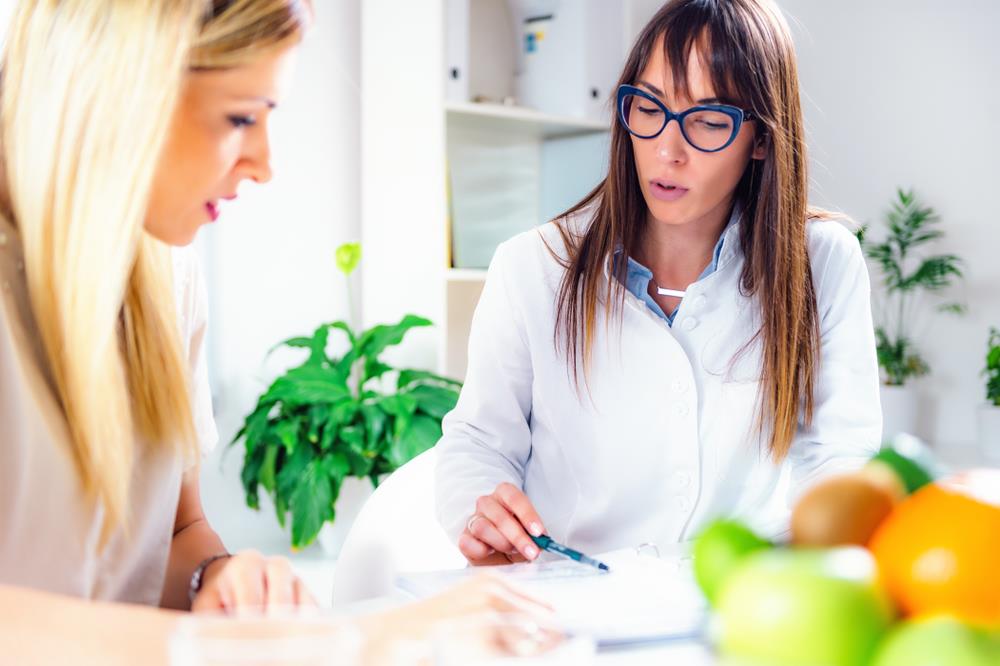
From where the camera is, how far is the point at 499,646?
543 millimetres

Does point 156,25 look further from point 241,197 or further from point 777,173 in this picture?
point 241,197

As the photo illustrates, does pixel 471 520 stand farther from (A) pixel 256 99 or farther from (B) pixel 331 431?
(B) pixel 331 431

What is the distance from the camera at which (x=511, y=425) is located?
1.50 meters

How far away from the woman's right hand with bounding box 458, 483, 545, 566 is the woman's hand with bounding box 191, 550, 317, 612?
327mm

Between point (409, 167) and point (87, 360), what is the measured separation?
2077 mm

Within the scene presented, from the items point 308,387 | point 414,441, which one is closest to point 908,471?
point 414,441

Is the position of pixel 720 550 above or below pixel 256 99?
below

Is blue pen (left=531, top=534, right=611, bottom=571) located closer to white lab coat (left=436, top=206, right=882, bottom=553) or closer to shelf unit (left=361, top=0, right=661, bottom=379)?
white lab coat (left=436, top=206, right=882, bottom=553)

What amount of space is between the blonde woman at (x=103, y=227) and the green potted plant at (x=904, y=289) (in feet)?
10.5

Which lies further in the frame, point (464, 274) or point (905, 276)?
point (905, 276)

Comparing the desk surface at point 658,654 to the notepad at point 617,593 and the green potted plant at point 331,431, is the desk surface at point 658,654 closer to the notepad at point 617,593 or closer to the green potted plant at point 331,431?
the notepad at point 617,593

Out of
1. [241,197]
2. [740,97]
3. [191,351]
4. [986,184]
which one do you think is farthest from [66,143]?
[986,184]

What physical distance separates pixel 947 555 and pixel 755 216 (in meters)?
1.05

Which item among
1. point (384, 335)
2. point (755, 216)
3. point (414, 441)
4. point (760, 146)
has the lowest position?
point (414, 441)
